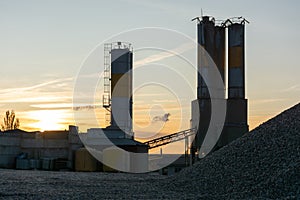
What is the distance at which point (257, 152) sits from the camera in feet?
60.2

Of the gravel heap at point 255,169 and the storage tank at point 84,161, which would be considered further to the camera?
the storage tank at point 84,161

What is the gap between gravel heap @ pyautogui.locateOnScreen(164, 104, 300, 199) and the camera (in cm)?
1468

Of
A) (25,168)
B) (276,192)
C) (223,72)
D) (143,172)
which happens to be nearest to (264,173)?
(276,192)

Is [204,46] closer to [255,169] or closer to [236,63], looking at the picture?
[236,63]

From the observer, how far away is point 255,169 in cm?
1680

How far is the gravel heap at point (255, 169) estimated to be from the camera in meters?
14.7

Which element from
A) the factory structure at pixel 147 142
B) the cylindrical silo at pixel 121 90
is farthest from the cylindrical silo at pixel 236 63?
the cylindrical silo at pixel 121 90

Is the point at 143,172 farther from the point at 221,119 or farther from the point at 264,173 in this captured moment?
the point at 264,173

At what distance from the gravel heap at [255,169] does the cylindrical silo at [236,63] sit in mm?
9288

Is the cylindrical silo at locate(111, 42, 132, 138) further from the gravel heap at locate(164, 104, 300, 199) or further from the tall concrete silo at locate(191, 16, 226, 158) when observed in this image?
the gravel heap at locate(164, 104, 300, 199)

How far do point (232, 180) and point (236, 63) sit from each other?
51.4 feet

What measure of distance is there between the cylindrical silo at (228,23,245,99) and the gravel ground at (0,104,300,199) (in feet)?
31.7

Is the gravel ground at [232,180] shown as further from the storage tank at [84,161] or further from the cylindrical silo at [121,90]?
the cylindrical silo at [121,90]

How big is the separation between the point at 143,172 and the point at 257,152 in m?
12.2
